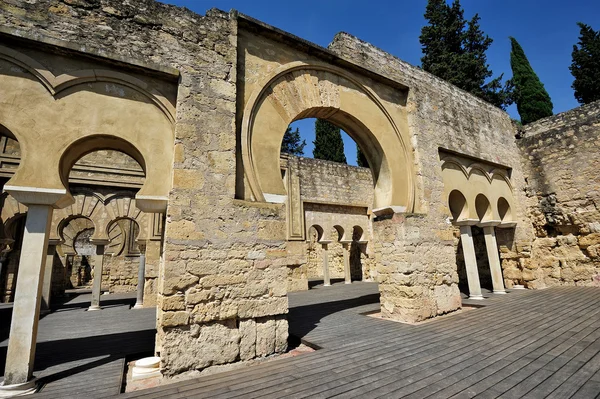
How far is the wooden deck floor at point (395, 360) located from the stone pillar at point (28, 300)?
1.17 feet

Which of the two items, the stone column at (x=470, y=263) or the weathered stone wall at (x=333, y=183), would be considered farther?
the weathered stone wall at (x=333, y=183)

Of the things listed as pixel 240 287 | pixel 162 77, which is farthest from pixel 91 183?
pixel 240 287

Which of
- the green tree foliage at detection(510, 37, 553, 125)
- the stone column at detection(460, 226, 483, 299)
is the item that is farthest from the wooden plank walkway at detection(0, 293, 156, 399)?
the green tree foliage at detection(510, 37, 553, 125)

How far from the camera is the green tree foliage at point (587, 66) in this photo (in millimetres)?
17328

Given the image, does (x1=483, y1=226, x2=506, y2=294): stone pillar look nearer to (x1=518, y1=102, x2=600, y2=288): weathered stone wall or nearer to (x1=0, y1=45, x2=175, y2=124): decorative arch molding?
(x1=518, y1=102, x2=600, y2=288): weathered stone wall

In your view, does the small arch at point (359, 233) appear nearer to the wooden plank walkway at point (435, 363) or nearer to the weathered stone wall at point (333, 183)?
the weathered stone wall at point (333, 183)

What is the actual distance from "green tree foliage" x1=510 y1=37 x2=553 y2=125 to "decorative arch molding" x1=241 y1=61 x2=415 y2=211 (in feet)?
54.6

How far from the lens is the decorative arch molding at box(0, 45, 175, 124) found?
10.6 ft

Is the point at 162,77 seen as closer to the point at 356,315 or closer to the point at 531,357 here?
the point at 356,315

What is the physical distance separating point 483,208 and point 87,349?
364 inches

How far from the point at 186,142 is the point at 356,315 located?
4.39 meters

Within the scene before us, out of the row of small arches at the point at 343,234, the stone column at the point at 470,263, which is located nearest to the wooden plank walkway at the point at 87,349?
the stone column at the point at 470,263

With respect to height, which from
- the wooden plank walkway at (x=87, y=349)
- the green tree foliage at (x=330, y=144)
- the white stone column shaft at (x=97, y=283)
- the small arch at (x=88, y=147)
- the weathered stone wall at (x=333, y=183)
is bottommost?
the wooden plank walkway at (x=87, y=349)

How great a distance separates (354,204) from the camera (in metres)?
14.3
